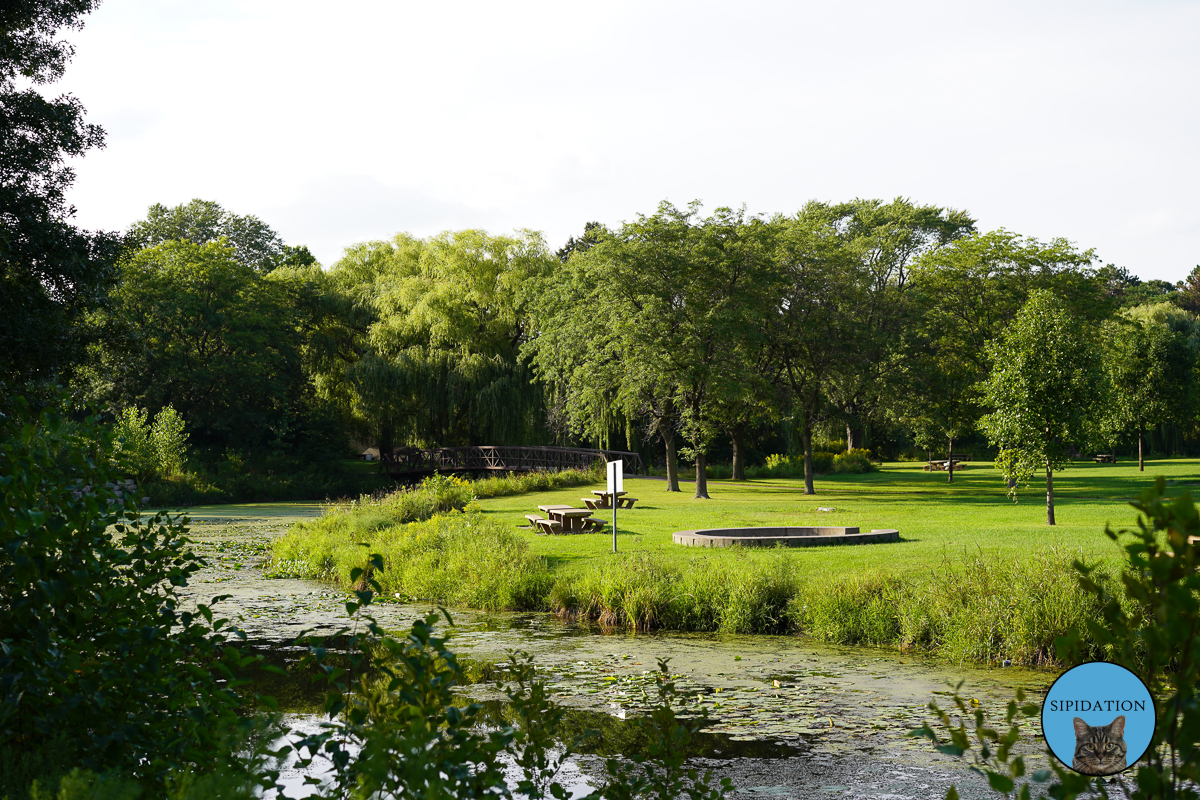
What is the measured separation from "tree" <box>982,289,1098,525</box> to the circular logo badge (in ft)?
59.7

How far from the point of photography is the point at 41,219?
17.9 metres

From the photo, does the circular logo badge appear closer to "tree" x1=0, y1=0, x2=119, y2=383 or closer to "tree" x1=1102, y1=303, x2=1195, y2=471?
"tree" x1=0, y1=0, x2=119, y2=383

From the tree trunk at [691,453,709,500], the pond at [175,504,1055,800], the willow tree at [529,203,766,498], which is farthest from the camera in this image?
the tree trunk at [691,453,709,500]

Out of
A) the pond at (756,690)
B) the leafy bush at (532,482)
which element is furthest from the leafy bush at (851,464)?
the pond at (756,690)

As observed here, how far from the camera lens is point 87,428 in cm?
464

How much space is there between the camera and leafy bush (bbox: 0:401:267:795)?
365 cm

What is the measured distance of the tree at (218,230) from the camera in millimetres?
58906

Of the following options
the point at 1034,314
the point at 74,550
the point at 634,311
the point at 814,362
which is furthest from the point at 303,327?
the point at 74,550

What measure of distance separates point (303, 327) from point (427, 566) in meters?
31.4

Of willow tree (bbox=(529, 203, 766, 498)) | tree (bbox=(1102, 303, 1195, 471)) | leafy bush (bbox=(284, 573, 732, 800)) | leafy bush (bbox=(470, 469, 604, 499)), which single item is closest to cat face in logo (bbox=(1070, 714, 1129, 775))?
leafy bush (bbox=(284, 573, 732, 800))

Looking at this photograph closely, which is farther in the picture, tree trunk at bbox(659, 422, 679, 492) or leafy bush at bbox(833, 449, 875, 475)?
leafy bush at bbox(833, 449, 875, 475)

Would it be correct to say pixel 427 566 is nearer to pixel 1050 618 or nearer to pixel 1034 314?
pixel 1050 618

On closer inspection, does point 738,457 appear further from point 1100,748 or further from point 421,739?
point 421,739

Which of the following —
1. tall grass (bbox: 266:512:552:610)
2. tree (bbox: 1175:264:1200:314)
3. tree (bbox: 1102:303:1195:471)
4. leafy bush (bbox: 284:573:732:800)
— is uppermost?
tree (bbox: 1175:264:1200:314)
